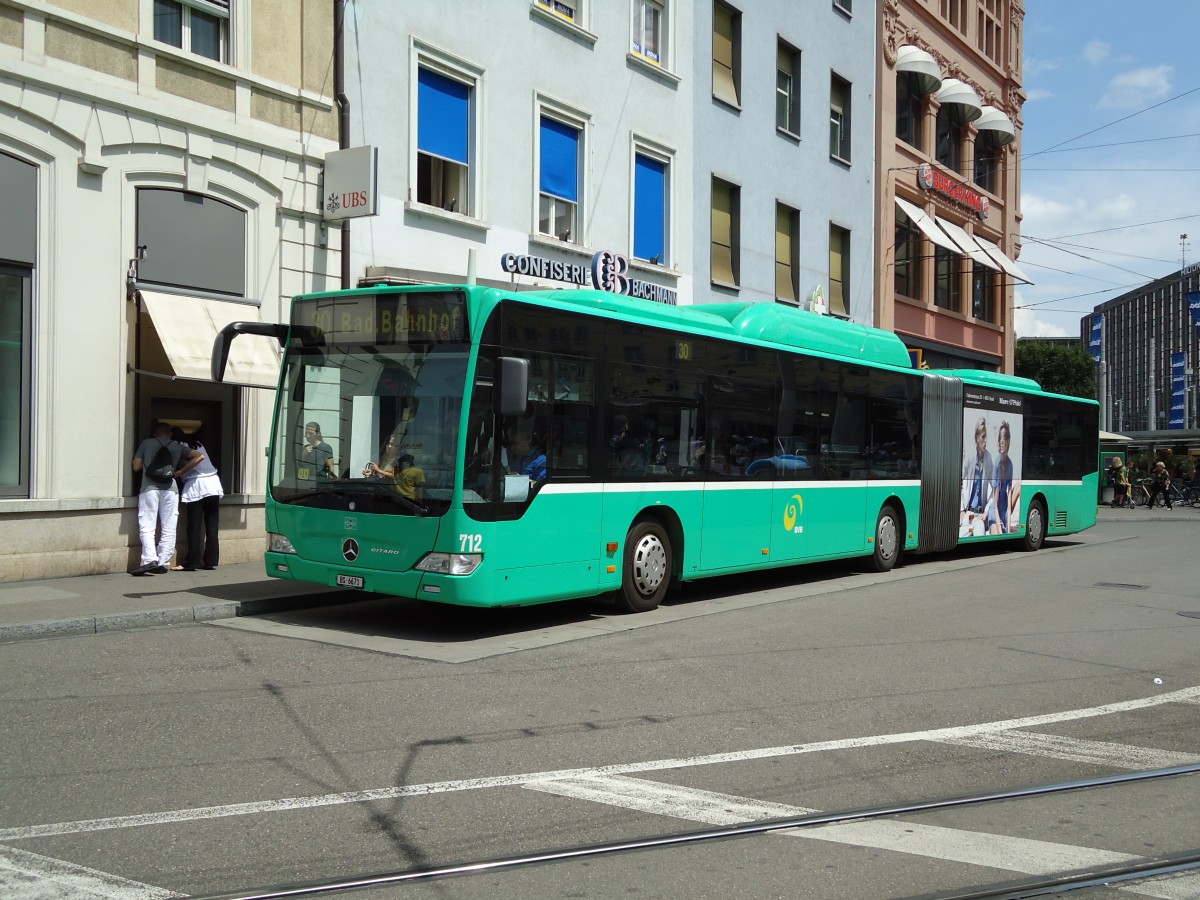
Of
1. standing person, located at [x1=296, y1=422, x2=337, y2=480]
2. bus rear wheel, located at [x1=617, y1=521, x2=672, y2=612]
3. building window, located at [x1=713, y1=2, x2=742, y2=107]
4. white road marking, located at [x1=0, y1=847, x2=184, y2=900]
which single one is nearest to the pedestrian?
building window, located at [x1=713, y1=2, x2=742, y2=107]

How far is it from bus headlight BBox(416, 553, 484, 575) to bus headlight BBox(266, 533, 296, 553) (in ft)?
5.47

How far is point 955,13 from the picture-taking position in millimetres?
34188

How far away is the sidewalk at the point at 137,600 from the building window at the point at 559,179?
8495mm

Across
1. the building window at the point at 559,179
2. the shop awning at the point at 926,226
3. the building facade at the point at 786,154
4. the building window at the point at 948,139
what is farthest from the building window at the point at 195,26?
the building window at the point at 948,139

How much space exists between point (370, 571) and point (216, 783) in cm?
440

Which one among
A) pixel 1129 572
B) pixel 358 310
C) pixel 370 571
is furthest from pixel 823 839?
pixel 1129 572

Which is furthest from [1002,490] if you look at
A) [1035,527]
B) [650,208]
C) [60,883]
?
[60,883]

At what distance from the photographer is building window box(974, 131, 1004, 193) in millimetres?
36125

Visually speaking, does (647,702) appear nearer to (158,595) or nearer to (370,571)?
(370,571)

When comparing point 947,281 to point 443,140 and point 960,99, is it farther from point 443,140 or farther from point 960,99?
point 443,140

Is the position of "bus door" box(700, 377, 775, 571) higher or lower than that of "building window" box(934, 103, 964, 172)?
lower

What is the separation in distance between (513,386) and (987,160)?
103ft

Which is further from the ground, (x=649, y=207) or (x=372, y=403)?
(x=649, y=207)

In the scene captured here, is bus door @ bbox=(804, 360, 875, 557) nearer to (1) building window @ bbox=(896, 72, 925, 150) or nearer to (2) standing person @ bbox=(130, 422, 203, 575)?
(2) standing person @ bbox=(130, 422, 203, 575)
